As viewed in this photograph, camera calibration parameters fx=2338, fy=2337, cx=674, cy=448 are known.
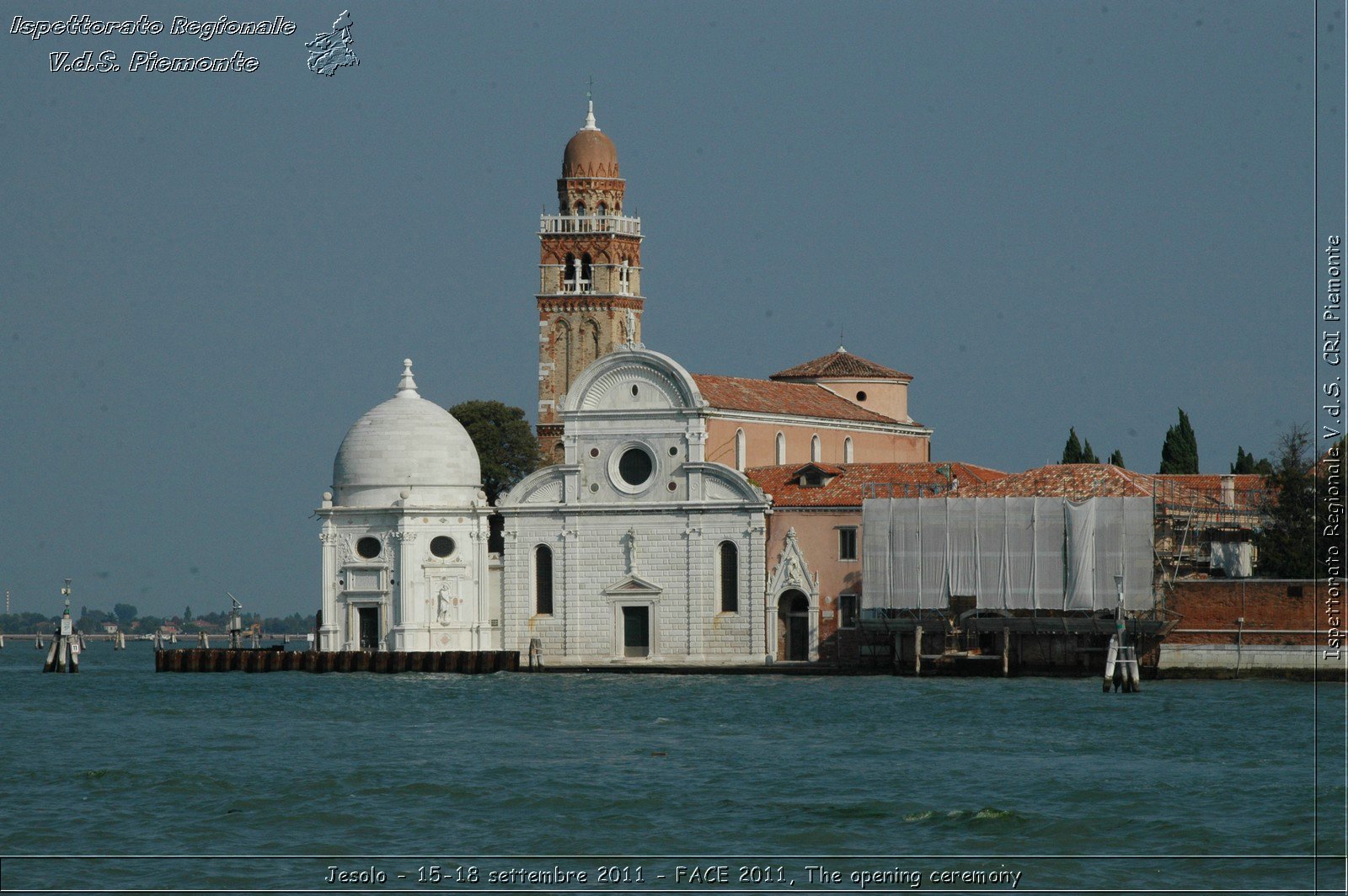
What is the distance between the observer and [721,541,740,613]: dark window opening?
5178 cm

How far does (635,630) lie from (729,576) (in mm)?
2495

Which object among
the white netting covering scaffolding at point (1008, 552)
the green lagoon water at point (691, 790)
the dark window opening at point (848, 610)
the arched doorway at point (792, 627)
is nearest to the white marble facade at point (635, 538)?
the arched doorway at point (792, 627)

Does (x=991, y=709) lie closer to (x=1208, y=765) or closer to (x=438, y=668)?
(x=1208, y=765)

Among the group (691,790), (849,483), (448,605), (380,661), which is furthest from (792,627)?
(691,790)

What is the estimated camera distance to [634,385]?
52.4 metres

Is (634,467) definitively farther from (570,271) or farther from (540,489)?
(570,271)

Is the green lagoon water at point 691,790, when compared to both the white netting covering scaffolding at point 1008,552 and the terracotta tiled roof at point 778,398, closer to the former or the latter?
the white netting covering scaffolding at point 1008,552

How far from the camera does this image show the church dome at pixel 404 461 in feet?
175

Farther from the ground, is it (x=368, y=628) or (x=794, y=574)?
(x=794, y=574)

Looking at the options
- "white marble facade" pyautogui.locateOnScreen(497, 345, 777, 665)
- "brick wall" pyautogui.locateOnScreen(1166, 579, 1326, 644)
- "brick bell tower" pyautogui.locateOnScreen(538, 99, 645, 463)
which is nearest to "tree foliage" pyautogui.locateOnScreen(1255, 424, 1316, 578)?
"brick wall" pyautogui.locateOnScreen(1166, 579, 1326, 644)

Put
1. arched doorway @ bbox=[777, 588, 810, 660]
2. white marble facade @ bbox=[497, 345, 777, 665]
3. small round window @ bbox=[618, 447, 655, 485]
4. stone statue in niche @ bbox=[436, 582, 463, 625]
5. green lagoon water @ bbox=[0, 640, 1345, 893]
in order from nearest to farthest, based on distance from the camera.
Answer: green lagoon water @ bbox=[0, 640, 1345, 893] → arched doorway @ bbox=[777, 588, 810, 660] → white marble facade @ bbox=[497, 345, 777, 665] → small round window @ bbox=[618, 447, 655, 485] → stone statue in niche @ bbox=[436, 582, 463, 625]

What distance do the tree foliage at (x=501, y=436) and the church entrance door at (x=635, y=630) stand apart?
41.0 ft

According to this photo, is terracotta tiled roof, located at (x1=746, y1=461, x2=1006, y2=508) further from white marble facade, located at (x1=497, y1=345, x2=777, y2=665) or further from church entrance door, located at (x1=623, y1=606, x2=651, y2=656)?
church entrance door, located at (x1=623, y1=606, x2=651, y2=656)

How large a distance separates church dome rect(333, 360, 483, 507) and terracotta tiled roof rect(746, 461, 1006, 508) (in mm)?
6883
